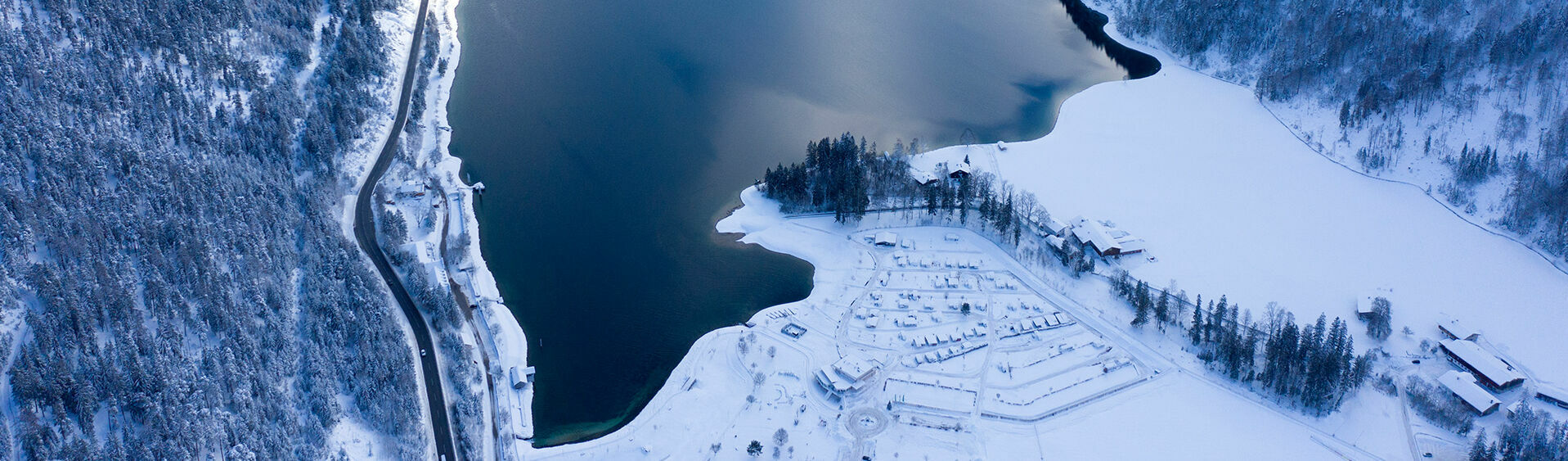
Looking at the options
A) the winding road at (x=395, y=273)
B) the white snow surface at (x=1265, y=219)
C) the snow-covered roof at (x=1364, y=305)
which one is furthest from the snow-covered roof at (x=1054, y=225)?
the winding road at (x=395, y=273)

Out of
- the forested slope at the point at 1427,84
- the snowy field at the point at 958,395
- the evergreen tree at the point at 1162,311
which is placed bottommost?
the snowy field at the point at 958,395

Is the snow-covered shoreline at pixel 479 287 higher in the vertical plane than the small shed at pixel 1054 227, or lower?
lower

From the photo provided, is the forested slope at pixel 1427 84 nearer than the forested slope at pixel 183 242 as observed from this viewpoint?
No

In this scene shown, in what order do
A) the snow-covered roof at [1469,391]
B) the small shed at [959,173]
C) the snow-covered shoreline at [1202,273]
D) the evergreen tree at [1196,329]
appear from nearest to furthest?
the snow-covered shoreline at [1202,273]
the snow-covered roof at [1469,391]
the evergreen tree at [1196,329]
the small shed at [959,173]

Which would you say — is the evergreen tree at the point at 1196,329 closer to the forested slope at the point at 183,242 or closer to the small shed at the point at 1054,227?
the small shed at the point at 1054,227

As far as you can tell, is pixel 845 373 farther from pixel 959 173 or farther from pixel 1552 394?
pixel 1552 394

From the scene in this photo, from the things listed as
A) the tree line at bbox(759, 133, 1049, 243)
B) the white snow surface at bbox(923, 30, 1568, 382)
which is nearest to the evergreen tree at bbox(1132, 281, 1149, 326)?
the white snow surface at bbox(923, 30, 1568, 382)

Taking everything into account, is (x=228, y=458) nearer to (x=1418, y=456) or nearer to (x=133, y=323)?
(x=133, y=323)
